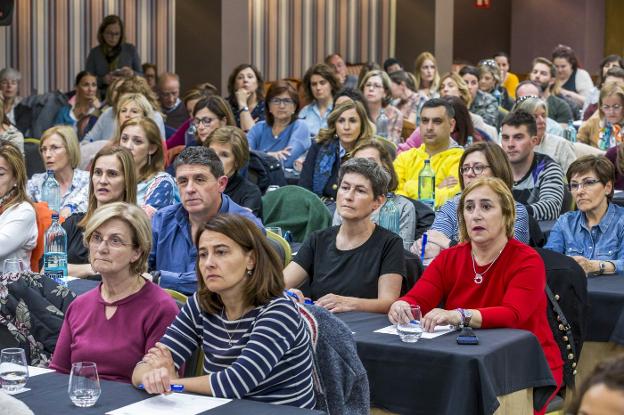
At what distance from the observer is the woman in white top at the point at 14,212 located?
495 cm

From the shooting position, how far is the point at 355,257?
4562mm

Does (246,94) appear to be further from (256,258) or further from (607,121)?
(256,258)

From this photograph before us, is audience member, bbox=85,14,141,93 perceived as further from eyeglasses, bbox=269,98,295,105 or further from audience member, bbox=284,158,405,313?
audience member, bbox=284,158,405,313

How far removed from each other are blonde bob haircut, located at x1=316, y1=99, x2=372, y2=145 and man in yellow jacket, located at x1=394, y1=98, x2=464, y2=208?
1.34 feet

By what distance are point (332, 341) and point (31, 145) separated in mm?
5969

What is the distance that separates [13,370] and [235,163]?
122 inches

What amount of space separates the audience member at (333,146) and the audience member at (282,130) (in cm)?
107

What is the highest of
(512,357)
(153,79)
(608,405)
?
(153,79)

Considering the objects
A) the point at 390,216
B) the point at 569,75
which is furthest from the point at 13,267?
the point at 569,75

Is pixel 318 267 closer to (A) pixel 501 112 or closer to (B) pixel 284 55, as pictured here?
(A) pixel 501 112

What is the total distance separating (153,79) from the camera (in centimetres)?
1206

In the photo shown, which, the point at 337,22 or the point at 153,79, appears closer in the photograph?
the point at 153,79

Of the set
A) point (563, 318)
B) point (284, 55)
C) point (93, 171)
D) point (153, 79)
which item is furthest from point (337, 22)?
point (563, 318)

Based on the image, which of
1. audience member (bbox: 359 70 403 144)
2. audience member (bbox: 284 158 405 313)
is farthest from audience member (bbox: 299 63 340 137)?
audience member (bbox: 284 158 405 313)
